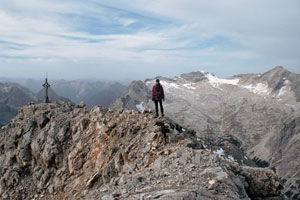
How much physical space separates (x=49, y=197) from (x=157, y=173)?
1453 cm

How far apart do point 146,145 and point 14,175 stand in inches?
723

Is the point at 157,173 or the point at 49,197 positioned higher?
the point at 157,173

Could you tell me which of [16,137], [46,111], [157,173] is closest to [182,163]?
[157,173]

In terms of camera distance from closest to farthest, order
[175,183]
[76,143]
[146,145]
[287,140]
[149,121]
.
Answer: [175,183]
[146,145]
[149,121]
[76,143]
[287,140]

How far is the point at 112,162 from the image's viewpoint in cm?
2144

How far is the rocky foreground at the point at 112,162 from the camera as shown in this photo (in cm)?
1380

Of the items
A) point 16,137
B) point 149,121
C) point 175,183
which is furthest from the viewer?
point 16,137

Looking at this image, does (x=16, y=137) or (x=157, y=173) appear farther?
(x=16, y=137)

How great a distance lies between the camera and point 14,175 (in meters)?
28.9

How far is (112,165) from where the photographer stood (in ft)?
69.7

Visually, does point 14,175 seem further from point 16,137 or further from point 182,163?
point 182,163

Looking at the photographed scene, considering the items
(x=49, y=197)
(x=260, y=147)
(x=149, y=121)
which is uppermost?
(x=149, y=121)

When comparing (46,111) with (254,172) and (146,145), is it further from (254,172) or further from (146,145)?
(254,172)

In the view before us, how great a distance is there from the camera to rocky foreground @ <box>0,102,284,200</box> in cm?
1380
